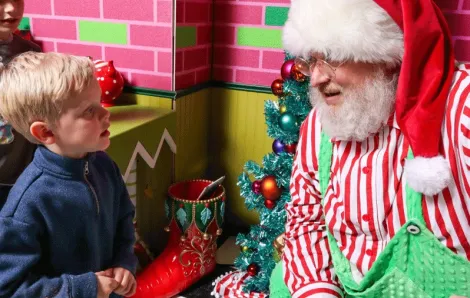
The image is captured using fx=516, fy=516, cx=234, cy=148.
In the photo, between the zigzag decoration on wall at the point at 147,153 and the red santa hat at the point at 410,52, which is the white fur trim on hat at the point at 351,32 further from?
the zigzag decoration on wall at the point at 147,153

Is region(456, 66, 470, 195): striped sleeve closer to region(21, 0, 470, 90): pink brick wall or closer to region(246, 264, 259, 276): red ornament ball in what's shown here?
region(21, 0, 470, 90): pink brick wall

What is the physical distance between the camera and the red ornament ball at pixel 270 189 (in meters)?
2.04

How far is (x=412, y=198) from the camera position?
131cm

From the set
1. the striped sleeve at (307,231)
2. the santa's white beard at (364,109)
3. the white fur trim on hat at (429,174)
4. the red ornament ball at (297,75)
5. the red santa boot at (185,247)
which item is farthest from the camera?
the red santa boot at (185,247)

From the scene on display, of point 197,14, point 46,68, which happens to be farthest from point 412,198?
point 197,14

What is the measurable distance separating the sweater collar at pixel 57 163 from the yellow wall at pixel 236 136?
4.88 ft

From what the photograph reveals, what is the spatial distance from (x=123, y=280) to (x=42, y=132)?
42 cm

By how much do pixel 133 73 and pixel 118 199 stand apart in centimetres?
115

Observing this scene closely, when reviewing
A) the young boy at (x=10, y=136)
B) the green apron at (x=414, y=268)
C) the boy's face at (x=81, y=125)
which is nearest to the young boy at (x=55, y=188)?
the boy's face at (x=81, y=125)

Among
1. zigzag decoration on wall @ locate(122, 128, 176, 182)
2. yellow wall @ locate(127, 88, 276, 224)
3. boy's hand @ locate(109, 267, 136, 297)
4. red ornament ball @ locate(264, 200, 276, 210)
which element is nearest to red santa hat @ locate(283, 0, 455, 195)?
boy's hand @ locate(109, 267, 136, 297)

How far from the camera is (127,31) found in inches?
91.4

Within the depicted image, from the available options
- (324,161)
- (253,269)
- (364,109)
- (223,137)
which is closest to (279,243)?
(253,269)

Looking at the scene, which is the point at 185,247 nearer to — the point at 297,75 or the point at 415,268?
the point at 297,75

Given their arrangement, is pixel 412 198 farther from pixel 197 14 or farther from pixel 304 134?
pixel 197 14
